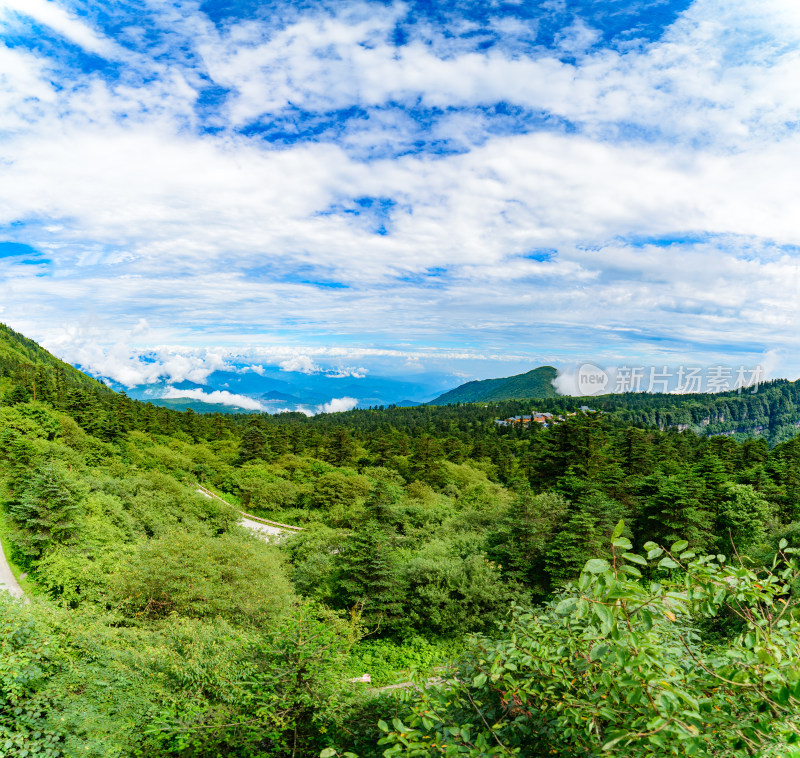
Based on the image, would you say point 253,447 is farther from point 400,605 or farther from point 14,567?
point 400,605

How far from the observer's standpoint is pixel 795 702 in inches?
93.9

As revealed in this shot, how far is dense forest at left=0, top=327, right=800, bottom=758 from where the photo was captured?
2.58 m

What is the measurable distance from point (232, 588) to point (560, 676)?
1500 centimetres

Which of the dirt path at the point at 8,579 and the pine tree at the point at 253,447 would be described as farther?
the pine tree at the point at 253,447

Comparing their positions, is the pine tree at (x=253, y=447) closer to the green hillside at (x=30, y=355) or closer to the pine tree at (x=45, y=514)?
the pine tree at (x=45, y=514)

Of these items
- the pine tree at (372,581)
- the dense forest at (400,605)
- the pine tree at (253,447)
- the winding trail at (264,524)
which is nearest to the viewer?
the dense forest at (400,605)

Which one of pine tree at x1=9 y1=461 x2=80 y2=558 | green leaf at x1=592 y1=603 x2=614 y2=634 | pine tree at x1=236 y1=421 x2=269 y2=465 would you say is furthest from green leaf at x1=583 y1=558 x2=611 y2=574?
pine tree at x1=236 y1=421 x2=269 y2=465

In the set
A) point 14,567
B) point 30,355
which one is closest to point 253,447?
point 14,567

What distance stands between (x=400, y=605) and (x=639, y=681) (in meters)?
16.7

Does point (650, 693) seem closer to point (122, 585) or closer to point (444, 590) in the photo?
point (444, 590)

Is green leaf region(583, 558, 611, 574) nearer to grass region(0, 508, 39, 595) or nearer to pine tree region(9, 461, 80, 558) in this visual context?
grass region(0, 508, 39, 595)

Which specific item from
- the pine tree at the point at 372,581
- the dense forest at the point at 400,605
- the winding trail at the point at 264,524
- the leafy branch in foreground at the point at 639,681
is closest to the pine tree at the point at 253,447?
the dense forest at the point at 400,605

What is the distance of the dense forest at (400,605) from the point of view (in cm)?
258

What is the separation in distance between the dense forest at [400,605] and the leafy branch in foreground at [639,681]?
3cm
